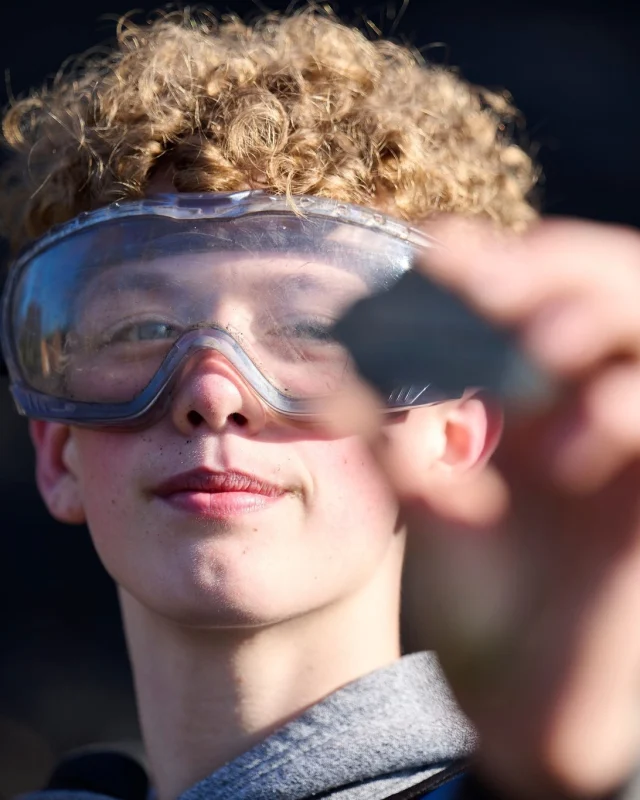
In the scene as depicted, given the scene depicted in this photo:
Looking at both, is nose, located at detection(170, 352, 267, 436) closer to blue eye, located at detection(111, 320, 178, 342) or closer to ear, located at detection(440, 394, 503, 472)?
blue eye, located at detection(111, 320, 178, 342)

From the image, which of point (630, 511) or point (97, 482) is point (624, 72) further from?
point (630, 511)

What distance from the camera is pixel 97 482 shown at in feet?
4.08

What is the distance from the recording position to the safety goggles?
117 cm

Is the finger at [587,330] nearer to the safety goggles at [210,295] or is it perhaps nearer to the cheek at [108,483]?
the safety goggles at [210,295]

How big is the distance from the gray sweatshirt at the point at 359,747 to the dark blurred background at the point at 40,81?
1.05 m

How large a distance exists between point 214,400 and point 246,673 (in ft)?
0.95

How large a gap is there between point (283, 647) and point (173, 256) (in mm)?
423

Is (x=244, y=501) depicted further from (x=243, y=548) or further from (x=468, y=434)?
(x=468, y=434)

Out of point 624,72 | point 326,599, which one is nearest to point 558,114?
point 624,72

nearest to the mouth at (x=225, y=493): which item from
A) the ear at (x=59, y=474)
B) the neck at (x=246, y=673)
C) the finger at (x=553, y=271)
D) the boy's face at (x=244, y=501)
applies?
the boy's face at (x=244, y=501)

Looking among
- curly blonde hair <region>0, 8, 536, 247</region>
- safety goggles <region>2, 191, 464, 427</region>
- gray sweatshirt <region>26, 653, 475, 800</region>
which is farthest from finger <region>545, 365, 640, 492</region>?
curly blonde hair <region>0, 8, 536, 247</region>

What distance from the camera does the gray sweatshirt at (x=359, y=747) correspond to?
3.60 feet

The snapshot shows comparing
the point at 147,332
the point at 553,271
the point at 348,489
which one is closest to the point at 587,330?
the point at 553,271

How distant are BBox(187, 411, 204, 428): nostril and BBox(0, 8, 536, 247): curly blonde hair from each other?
0.26 meters
